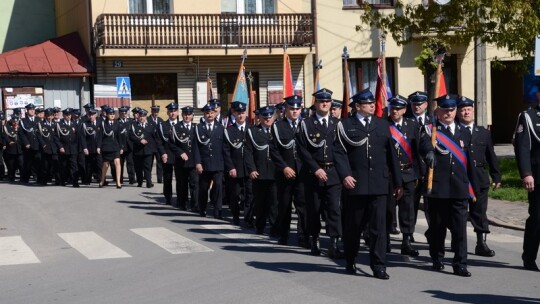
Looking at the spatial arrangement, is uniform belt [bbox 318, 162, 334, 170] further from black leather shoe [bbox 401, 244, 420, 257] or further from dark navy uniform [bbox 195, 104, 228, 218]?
dark navy uniform [bbox 195, 104, 228, 218]

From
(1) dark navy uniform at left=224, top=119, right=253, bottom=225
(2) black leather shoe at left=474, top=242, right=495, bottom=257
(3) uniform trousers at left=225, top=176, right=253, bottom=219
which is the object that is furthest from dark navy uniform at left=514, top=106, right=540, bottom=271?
(1) dark navy uniform at left=224, top=119, right=253, bottom=225

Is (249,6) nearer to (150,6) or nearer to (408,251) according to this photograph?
(150,6)

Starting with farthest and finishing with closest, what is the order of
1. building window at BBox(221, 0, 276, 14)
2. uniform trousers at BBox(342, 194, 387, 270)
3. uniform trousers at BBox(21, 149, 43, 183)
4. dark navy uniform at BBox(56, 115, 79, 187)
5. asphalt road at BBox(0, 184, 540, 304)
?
building window at BBox(221, 0, 276, 14) → uniform trousers at BBox(21, 149, 43, 183) → dark navy uniform at BBox(56, 115, 79, 187) → uniform trousers at BBox(342, 194, 387, 270) → asphalt road at BBox(0, 184, 540, 304)

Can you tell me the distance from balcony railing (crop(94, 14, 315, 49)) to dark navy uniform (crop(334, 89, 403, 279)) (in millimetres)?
23103

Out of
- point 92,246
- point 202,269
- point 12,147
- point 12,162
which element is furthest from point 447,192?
point 12,162

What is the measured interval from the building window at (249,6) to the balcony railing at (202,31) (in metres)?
0.76

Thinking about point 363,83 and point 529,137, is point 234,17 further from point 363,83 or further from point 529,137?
point 529,137

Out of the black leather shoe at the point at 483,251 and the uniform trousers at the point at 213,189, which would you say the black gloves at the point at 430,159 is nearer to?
the black leather shoe at the point at 483,251

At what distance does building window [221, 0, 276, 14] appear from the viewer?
115 ft

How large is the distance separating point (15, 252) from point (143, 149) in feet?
34.6

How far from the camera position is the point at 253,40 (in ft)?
112

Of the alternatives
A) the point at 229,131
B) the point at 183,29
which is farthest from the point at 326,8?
the point at 229,131

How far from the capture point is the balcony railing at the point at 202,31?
109ft

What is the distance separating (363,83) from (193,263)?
2430 cm
